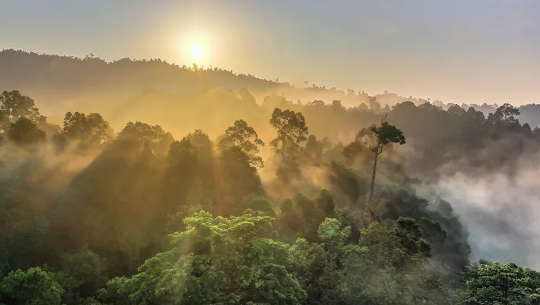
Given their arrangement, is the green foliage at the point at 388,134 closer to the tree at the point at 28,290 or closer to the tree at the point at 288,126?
the tree at the point at 288,126

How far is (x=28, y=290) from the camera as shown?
37438mm

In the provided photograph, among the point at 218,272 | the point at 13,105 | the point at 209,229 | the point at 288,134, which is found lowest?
the point at 218,272

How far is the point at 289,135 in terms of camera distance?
115812mm

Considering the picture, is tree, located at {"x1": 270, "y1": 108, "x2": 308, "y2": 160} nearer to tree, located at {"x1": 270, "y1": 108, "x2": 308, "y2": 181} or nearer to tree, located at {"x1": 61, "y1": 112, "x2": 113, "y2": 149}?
tree, located at {"x1": 270, "y1": 108, "x2": 308, "y2": 181}

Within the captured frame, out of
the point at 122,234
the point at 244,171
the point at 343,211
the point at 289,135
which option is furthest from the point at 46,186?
the point at 289,135

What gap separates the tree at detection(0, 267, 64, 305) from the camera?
3706cm

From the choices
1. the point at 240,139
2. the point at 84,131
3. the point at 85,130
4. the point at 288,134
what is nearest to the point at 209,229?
the point at 240,139

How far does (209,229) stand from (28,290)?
71.3 ft

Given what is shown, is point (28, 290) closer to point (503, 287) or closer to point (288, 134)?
point (503, 287)

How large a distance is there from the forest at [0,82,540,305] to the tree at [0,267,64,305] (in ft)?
0.34

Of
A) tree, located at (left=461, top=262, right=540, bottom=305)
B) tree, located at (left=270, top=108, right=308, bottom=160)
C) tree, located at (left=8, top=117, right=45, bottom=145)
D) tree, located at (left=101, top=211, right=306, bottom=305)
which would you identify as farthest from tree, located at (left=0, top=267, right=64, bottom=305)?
tree, located at (left=270, top=108, right=308, bottom=160)

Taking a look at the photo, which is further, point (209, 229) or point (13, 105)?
point (13, 105)

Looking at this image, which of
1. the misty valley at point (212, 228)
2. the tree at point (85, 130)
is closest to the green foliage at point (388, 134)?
the misty valley at point (212, 228)

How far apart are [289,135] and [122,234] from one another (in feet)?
205
